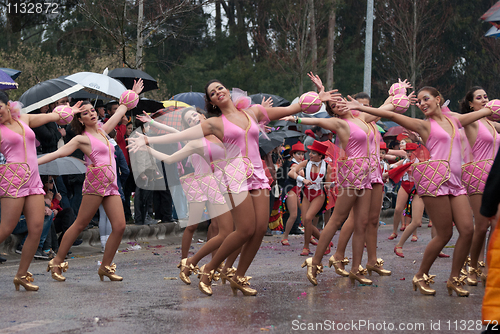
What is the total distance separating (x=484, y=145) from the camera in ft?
22.7

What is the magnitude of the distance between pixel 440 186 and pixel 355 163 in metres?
1.26

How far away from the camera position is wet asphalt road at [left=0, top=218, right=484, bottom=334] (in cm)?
489

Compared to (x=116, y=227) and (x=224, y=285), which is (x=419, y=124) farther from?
(x=116, y=227)

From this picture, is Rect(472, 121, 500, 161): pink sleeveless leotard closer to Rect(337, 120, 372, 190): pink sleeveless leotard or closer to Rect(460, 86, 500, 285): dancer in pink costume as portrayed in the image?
Rect(460, 86, 500, 285): dancer in pink costume

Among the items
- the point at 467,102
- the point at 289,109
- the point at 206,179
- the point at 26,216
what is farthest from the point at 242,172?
the point at 467,102

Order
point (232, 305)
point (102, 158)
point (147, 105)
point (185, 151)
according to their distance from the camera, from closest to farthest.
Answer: point (232, 305) → point (185, 151) → point (102, 158) → point (147, 105)

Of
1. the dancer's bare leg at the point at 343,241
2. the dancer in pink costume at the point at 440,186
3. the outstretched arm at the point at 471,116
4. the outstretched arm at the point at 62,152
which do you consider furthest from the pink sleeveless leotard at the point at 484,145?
the outstretched arm at the point at 62,152

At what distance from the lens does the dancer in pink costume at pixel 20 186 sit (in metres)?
6.47

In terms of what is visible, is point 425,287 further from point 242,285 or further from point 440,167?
point 242,285

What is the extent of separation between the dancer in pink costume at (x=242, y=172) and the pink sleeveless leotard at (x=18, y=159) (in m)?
1.16

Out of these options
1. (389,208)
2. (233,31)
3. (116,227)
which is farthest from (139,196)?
(233,31)

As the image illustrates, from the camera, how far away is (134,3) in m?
15.4

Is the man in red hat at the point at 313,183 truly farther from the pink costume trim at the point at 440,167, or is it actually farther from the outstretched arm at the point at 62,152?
the outstretched arm at the point at 62,152

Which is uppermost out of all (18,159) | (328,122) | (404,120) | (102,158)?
(404,120)
